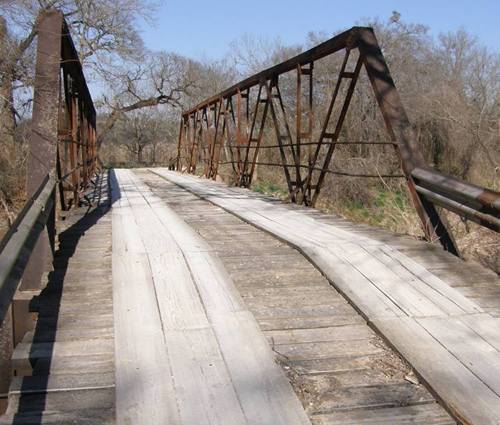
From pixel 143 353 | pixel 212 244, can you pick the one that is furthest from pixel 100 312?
pixel 212 244

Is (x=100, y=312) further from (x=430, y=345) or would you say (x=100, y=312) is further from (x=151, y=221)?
(x=151, y=221)

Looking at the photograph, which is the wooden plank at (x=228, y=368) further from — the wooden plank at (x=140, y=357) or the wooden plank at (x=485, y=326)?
the wooden plank at (x=485, y=326)

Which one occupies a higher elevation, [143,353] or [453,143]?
[453,143]

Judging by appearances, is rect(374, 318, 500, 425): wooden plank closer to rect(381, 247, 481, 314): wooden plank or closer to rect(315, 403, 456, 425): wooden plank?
rect(315, 403, 456, 425): wooden plank

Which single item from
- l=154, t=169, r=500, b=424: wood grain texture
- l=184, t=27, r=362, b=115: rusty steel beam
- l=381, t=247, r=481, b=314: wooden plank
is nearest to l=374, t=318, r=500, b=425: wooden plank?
l=154, t=169, r=500, b=424: wood grain texture

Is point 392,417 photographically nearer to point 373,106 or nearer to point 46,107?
point 46,107

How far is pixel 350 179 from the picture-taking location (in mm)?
15180

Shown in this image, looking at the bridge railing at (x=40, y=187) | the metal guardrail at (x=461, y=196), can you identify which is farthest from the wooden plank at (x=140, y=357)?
the metal guardrail at (x=461, y=196)

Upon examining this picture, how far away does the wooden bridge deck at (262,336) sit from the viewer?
2117 mm

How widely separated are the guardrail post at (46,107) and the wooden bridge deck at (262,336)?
595 mm

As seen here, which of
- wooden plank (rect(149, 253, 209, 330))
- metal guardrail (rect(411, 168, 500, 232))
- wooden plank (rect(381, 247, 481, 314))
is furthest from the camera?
metal guardrail (rect(411, 168, 500, 232))

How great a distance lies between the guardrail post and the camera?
426 cm

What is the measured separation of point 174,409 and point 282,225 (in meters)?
3.41

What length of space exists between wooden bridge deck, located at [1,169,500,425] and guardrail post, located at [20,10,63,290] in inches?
23.4
